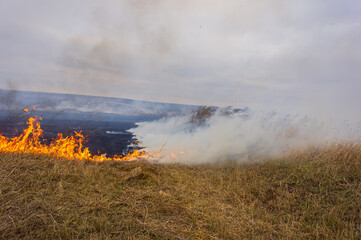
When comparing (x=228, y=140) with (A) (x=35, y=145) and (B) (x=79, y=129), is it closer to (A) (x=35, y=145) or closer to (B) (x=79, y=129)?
(A) (x=35, y=145)

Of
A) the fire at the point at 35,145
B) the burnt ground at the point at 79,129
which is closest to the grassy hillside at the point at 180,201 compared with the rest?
the fire at the point at 35,145

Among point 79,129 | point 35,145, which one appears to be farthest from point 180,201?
point 79,129

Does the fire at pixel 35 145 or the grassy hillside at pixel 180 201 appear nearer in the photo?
the grassy hillside at pixel 180 201

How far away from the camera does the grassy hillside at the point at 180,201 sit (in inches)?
147

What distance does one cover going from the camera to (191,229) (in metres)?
3.90

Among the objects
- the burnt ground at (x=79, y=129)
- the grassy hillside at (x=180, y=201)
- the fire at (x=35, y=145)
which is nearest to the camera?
the grassy hillside at (x=180, y=201)

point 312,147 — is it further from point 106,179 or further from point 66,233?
point 66,233

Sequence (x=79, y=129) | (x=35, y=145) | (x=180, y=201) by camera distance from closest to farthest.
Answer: (x=180, y=201), (x=35, y=145), (x=79, y=129)

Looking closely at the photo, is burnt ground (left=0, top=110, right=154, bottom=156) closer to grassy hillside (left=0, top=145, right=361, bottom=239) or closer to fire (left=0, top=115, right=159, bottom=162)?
fire (left=0, top=115, right=159, bottom=162)

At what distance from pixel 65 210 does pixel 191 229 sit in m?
2.45

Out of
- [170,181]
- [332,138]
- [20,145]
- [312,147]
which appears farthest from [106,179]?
[332,138]

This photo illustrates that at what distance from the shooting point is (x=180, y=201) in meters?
4.95

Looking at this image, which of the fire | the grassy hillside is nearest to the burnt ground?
the fire

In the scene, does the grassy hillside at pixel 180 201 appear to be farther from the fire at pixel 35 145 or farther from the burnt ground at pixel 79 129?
the burnt ground at pixel 79 129
